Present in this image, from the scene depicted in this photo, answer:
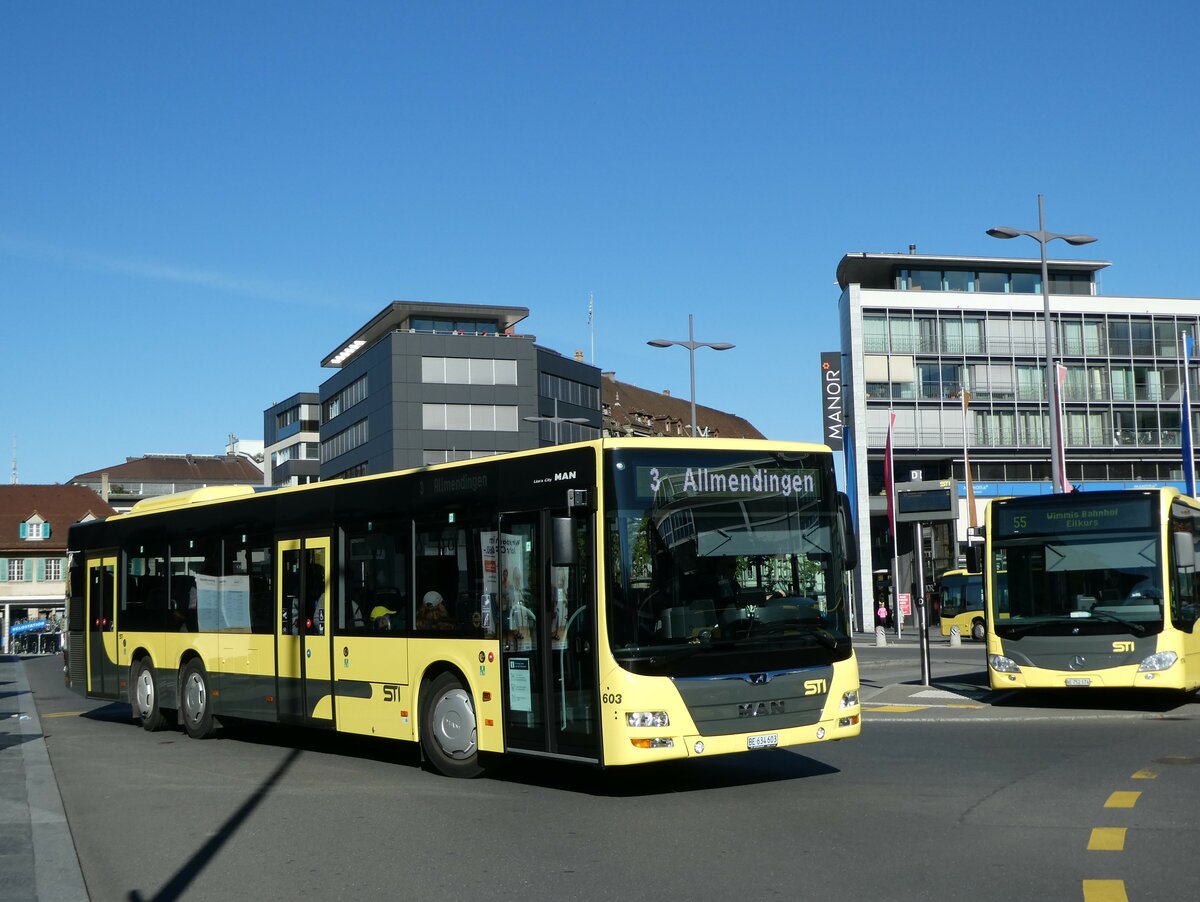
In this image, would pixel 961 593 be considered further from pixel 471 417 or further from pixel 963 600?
pixel 471 417

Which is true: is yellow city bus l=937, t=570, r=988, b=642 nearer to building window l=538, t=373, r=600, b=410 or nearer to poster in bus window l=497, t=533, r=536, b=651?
poster in bus window l=497, t=533, r=536, b=651

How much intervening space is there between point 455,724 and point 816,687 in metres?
3.27

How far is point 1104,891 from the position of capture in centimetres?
714

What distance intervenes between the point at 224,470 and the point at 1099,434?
103033 millimetres

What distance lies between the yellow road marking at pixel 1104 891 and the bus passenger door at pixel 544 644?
169 inches

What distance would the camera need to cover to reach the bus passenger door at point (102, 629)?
2005 cm

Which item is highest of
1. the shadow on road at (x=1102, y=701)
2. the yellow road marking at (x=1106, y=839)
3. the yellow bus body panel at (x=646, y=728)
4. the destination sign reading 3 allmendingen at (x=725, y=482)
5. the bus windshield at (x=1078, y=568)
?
the destination sign reading 3 allmendingen at (x=725, y=482)

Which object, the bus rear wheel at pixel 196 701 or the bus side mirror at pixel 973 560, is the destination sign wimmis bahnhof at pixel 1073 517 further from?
the bus side mirror at pixel 973 560

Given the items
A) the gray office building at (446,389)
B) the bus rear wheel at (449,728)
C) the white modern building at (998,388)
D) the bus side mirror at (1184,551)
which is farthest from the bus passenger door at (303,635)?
the gray office building at (446,389)

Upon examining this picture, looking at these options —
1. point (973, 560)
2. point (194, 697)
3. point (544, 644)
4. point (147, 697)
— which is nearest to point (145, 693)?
point (147, 697)

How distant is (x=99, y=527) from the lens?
20953 mm

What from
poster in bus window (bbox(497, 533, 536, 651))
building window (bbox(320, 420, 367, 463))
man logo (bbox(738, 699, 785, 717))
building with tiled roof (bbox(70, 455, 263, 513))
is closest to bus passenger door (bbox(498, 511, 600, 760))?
poster in bus window (bbox(497, 533, 536, 651))

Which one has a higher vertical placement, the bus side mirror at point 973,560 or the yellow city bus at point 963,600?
the bus side mirror at point 973,560

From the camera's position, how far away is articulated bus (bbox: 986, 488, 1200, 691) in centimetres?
1744
